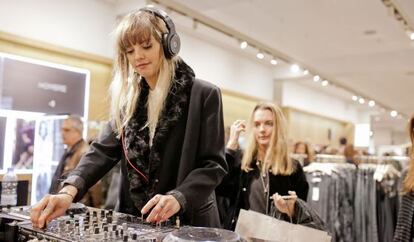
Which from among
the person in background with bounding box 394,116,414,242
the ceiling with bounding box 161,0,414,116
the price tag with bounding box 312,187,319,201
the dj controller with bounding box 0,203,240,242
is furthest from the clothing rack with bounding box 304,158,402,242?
the dj controller with bounding box 0,203,240,242

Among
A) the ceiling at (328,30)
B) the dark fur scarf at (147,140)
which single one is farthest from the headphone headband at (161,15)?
the ceiling at (328,30)

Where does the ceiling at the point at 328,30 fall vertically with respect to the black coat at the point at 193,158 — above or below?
above

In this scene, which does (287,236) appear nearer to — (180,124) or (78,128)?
(180,124)

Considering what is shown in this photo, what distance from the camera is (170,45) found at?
4.05ft

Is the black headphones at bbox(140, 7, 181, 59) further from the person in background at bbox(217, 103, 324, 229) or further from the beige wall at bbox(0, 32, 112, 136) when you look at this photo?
the beige wall at bbox(0, 32, 112, 136)

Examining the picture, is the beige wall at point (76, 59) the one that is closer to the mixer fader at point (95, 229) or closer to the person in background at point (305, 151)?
the person in background at point (305, 151)

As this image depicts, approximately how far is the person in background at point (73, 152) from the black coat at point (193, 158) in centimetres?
194

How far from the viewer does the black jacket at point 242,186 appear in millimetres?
2082

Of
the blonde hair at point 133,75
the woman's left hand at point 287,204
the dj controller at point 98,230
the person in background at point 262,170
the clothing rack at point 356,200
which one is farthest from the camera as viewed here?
the clothing rack at point 356,200

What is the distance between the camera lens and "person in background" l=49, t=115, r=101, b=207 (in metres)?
3.19

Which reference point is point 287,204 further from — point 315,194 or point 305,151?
point 305,151

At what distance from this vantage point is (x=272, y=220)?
1.40m

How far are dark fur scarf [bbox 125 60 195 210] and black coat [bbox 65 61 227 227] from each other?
14 millimetres

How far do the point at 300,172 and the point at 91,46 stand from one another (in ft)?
11.4
